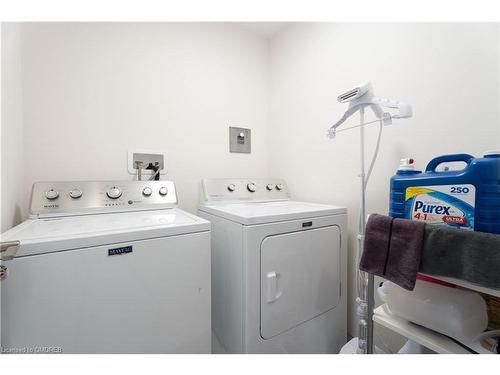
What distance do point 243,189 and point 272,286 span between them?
83 cm

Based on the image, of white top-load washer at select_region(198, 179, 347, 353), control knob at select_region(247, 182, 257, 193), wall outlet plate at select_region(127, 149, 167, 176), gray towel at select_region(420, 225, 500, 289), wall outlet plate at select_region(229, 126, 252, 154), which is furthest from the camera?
wall outlet plate at select_region(229, 126, 252, 154)

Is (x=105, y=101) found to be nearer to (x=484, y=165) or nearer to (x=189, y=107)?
(x=189, y=107)

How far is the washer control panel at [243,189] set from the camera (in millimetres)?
1646

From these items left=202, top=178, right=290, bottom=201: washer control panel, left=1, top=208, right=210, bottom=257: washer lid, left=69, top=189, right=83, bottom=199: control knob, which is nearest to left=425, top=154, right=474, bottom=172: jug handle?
left=1, top=208, right=210, bottom=257: washer lid

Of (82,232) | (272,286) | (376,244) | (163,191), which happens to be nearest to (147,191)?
A: (163,191)

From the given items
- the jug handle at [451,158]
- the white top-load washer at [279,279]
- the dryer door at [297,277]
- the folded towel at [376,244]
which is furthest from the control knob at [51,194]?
the jug handle at [451,158]

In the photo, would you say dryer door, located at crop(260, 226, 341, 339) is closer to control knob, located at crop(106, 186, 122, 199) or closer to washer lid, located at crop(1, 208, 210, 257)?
washer lid, located at crop(1, 208, 210, 257)

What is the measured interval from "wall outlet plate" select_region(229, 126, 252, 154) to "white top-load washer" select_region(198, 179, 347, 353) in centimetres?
71

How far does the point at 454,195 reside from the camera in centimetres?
79

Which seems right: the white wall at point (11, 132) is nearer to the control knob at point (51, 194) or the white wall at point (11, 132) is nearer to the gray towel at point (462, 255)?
the control knob at point (51, 194)

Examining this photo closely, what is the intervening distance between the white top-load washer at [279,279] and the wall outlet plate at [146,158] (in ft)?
1.68

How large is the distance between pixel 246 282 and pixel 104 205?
91cm

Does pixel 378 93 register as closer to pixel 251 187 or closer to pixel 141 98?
pixel 251 187

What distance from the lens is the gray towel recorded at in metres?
0.64
